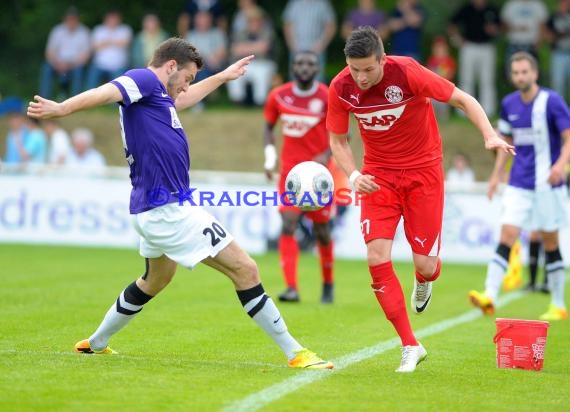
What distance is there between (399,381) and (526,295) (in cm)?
740

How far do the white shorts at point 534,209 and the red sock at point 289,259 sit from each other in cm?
243

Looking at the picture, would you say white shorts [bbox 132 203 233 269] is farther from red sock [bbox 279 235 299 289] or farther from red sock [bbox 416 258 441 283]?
red sock [bbox 279 235 299 289]

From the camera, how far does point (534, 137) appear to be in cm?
1198

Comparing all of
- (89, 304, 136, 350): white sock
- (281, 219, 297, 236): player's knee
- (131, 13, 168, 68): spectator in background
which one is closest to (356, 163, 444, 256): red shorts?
(89, 304, 136, 350): white sock

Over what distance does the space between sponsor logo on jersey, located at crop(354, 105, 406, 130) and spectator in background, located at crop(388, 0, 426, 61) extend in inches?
566

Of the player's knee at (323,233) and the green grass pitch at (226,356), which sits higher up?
the player's knee at (323,233)

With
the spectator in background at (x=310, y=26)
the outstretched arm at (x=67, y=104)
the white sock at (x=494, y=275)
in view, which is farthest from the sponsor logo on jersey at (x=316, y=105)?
the spectator in background at (x=310, y=26)

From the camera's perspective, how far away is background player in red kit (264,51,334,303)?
508 inches

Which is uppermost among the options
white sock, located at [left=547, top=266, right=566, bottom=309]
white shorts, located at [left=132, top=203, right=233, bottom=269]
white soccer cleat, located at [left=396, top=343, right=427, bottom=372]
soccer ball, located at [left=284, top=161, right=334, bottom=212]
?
soccer ball, located at [left=284, top=161, right=334, bottom=212]

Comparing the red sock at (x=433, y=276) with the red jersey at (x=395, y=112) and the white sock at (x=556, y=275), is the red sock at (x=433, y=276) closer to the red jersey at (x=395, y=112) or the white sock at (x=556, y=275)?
the red jersey at (x=395, y=112)

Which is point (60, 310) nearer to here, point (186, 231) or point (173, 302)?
point (173, 302)

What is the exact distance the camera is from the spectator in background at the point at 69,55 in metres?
24.3

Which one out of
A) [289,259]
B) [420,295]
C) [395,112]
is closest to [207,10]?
[289,259]

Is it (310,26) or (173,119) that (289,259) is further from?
(310,26)
